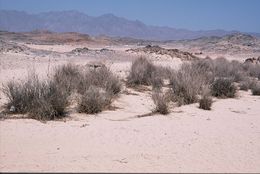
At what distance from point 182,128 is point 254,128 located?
201 cm

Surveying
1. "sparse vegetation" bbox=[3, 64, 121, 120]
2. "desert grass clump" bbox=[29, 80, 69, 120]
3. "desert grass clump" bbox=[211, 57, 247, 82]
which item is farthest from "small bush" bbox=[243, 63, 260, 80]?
"desert grass clump" bbox=[29, 80, 69, 120]

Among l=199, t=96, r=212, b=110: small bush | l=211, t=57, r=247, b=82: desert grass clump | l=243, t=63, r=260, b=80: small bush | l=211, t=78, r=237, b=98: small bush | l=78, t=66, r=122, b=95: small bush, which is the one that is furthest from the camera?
l=243, t=63, r=260, b=80: small bush

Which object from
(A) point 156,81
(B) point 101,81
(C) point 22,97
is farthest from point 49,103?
(A) point 156,81

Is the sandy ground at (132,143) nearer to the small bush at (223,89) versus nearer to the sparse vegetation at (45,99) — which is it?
the sparse vegetation at (45,99)

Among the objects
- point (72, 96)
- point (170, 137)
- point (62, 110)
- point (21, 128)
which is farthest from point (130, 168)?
point (72, 96)

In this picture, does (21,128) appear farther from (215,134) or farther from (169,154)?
(215,134)

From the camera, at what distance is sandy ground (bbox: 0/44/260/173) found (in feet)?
24.0

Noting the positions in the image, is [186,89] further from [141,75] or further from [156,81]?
[141,75]

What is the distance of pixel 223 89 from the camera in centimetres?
1702

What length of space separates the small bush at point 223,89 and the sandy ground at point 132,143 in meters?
4.16

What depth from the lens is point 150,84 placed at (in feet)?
59.5

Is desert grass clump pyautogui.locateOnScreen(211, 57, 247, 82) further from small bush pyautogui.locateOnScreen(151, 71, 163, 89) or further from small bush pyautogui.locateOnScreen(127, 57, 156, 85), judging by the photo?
small bush pyautogui.locateOnScreen(151, 71, 163, 89)

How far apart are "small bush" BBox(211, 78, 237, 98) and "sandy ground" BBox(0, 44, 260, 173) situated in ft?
13.6

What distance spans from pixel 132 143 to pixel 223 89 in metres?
9.00
